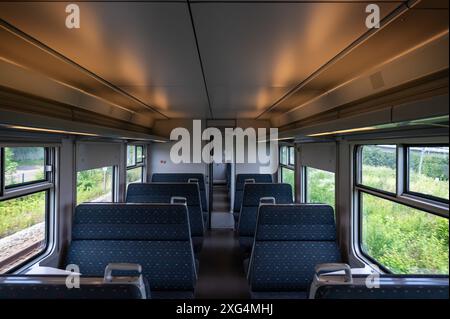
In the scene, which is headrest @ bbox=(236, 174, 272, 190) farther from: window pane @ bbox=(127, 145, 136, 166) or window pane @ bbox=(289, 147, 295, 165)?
window pane @ bbox=(127, 145, 136, 166)

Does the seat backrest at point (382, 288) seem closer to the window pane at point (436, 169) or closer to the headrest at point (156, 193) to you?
the window pane at point (436, 169)

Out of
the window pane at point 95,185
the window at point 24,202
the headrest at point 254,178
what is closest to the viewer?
the window at point 24,202

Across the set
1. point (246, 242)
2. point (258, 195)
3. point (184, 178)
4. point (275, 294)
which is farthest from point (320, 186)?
point (184, 178)

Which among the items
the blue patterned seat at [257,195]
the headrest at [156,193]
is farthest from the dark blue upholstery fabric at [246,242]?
the headrest at [156,193]

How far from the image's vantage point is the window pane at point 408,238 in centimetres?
68

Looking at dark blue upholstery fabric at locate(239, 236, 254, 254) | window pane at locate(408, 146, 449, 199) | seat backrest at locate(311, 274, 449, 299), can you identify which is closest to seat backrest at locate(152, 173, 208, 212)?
dark blue upholstery fabric at locate(239, 236, 254, 254)

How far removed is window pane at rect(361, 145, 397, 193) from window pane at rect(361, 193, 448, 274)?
0.14 meters

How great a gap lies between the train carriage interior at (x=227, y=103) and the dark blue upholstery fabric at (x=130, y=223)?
0.5 inches

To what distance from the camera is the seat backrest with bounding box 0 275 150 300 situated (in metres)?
1.15

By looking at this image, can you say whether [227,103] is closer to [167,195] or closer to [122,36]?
[167,195]

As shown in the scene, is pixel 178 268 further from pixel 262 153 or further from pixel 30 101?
pixel 262 153

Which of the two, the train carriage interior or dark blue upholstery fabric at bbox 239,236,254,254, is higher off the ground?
the train carriage interior

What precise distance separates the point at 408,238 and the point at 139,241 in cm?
208
